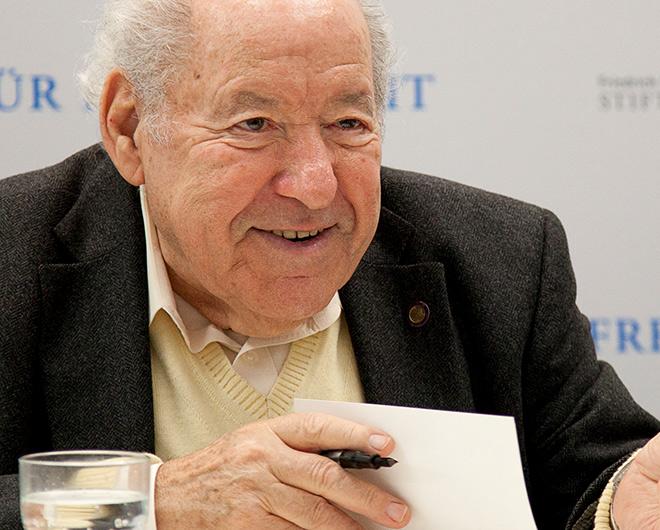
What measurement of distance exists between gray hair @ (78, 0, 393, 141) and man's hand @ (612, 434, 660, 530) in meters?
0.72

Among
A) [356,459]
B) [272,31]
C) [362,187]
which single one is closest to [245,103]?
[272,31]

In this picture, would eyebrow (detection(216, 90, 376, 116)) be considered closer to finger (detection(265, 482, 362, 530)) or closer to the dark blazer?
the dark blazer

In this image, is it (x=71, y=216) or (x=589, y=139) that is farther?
(x=589, y=139)

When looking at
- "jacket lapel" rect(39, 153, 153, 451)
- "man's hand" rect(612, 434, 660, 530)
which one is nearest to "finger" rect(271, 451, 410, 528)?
"man's hand" rect(612, 434, 660, 530)

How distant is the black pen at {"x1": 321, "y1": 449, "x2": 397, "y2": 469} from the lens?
4.72 ft

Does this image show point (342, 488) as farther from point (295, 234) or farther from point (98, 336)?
point (98, 336)

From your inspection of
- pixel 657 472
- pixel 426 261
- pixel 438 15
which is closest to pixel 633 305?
pixel 438 15

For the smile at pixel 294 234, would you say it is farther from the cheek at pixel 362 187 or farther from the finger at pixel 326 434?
the finger at pixel 326 434

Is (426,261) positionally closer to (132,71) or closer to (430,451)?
(132,71)

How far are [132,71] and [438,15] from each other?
128cm

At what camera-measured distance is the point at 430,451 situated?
1.43 m

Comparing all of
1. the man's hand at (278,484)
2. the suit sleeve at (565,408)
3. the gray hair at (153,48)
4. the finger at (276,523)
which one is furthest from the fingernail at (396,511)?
the gray hair at (153,48)

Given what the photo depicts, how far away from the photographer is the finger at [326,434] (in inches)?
57.0

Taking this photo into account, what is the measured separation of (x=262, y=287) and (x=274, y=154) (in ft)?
0.69
